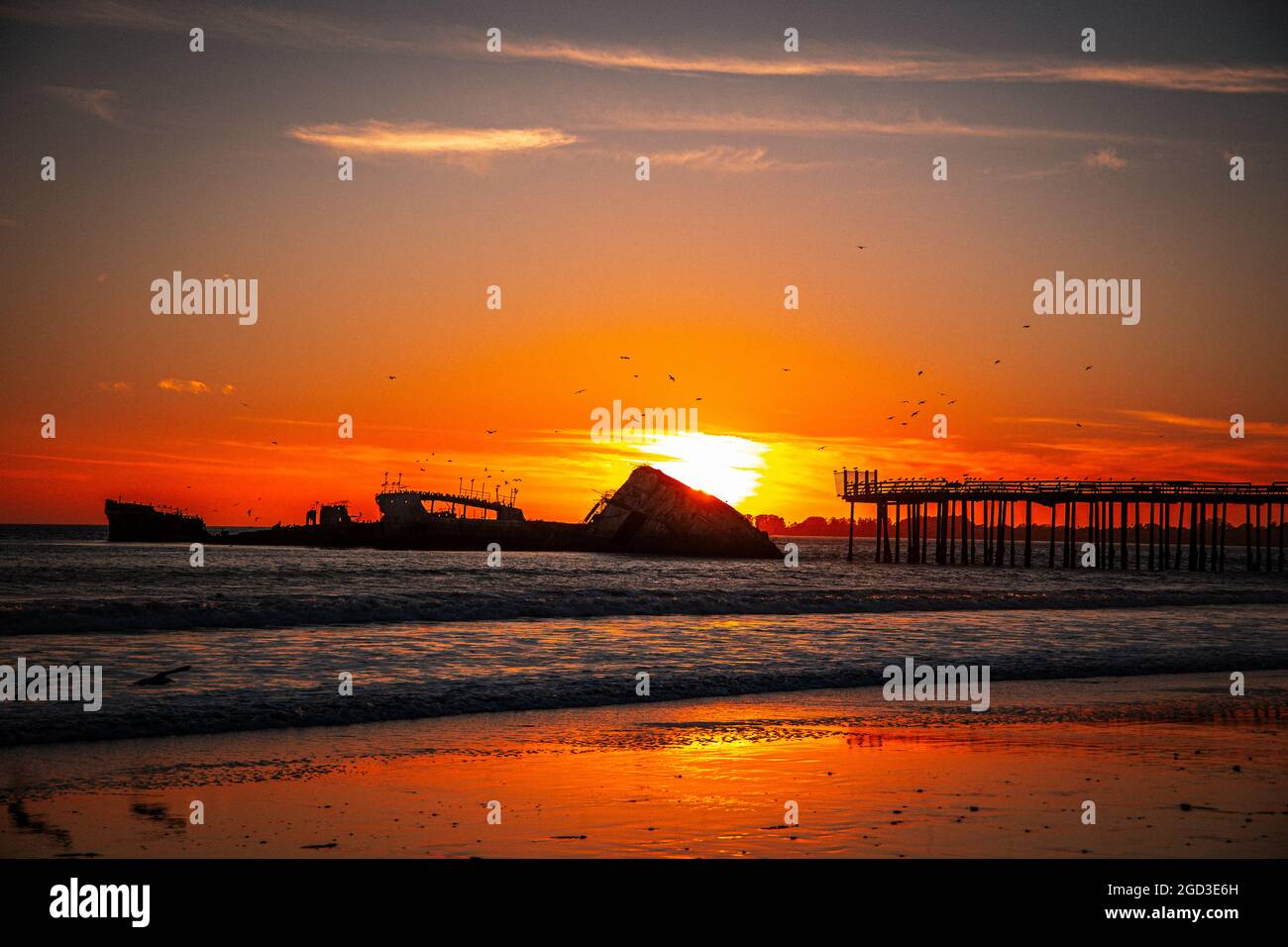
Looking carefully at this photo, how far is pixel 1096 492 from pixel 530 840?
216 ft

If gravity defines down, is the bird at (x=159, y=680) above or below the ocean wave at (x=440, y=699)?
above

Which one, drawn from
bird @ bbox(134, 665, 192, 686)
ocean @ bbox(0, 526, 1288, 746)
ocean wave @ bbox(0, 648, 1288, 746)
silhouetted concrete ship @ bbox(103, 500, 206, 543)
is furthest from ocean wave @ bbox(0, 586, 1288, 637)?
silhouetted concrete ship @ bbox(103, 500, 206, 543)

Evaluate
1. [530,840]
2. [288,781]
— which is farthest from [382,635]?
[530,840]

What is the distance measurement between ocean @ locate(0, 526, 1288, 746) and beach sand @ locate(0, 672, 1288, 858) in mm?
1481

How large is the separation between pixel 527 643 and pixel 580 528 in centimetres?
8152

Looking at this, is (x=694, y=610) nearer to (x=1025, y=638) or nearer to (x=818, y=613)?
(x=818, y=613)

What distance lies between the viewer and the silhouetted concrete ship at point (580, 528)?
3814 inches

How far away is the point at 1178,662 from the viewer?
22.9 meters

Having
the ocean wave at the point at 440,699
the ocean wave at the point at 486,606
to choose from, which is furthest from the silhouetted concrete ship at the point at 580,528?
the ocean wave at the point at 440,699

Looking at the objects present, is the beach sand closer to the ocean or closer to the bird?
the ocean

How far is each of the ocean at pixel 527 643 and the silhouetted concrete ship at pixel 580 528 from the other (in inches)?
2005

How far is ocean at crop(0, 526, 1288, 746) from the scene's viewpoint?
15.6 m

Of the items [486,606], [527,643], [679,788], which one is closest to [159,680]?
[527,643]

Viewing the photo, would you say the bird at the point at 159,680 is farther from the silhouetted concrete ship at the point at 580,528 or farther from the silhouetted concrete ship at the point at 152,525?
the silhouetted concrete ship at the point at 152,525
